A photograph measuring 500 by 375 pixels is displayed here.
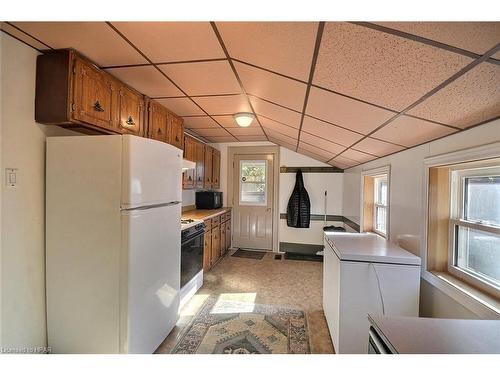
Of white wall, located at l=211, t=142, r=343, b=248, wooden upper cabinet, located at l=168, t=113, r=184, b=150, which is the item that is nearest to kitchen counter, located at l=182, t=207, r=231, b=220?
wooden upper cabinet, located at l=168, t=113, r=184, b=150

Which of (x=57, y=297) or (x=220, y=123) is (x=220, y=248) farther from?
(x=57, y=297)

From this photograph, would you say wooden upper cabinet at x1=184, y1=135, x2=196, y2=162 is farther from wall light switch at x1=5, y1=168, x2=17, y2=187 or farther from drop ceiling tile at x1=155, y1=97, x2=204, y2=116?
wall light switch at x1=5, y1=168, x2=17, y2=187

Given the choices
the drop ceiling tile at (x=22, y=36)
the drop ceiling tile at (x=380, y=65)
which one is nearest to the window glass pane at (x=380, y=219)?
the drop ceiling tile at (x=380, y=65)

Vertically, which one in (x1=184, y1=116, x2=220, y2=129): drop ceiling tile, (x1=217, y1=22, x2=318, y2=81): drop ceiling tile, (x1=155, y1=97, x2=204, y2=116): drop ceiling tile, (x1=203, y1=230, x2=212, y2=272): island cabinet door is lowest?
(x1=203, y1=230, x2=212, y2=272): island cabinet door

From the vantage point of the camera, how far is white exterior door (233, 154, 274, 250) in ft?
15.6

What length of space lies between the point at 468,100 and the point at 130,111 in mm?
2325

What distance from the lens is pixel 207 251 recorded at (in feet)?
11.5

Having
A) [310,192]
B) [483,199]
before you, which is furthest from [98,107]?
[310,192]

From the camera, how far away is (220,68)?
5.26 ft

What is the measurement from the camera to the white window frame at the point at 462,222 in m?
1.32

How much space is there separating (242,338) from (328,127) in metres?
2.09

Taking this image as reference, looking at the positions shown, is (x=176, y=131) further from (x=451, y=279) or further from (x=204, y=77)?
(x=451, y=279)

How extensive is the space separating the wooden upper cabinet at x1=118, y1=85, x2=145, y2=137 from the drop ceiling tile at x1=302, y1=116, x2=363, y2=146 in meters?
1.58
